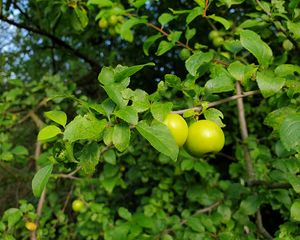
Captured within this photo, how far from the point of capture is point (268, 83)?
97cm

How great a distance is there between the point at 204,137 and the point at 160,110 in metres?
0.13

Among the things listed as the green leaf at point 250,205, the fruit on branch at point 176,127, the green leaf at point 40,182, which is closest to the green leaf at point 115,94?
the fruit on branch at point 176,127

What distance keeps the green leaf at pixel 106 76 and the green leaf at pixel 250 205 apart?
35.4 inches

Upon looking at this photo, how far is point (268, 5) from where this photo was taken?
147 centimetres

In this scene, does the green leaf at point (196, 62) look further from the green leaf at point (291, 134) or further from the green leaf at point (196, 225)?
the green leaf at point (196, 225)

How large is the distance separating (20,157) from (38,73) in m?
1.80

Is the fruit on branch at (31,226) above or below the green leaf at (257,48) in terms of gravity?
below

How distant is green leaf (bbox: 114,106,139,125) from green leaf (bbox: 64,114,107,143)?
4cm

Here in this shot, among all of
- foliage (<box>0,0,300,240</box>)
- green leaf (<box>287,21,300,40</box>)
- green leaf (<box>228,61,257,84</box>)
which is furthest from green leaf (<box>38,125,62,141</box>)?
green leaf (<box>287,21,300,40</box>)

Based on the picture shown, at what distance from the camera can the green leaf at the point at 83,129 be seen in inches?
31.8

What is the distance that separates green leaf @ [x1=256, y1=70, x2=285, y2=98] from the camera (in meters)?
0.96

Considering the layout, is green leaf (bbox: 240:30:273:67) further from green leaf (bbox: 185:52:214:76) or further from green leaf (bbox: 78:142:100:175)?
green leaf (bbox: 78:142:100:175)

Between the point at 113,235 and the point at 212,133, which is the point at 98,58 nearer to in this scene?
the point at 113,235

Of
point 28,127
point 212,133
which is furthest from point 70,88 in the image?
point 212,133
